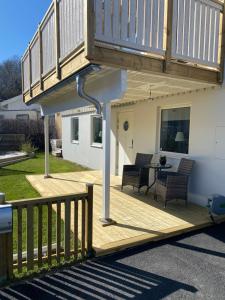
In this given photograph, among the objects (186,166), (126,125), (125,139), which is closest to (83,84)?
(186,166)

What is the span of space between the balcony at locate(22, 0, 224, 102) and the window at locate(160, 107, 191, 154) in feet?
4.42

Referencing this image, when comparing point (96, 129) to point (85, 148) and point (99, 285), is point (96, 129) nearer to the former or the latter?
point (85, 148)

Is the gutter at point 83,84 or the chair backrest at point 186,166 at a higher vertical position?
Answer: the gutter at point 83,84

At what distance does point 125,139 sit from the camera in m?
8.30

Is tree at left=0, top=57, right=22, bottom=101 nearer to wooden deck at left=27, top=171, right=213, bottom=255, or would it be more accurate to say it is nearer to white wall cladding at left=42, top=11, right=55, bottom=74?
white wall cladding at left=42, top=11, right=55, bottom=74

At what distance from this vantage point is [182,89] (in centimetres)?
549

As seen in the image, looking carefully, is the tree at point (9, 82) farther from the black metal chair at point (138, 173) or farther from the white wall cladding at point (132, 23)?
the white wall cladding at point (132, 23)

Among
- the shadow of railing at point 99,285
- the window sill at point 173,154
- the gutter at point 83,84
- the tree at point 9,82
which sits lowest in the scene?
the shadow of railing at point 99,285

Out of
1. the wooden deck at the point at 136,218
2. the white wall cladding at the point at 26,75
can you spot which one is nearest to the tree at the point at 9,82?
the white wall cladding at the point at 26,75

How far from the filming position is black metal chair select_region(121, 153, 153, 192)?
6246mm

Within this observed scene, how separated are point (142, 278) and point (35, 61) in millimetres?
6238

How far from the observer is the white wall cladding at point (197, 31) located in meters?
4.18

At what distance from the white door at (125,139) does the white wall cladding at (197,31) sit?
3504 mm

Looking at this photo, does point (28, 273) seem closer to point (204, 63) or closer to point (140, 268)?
point (140, 268)
